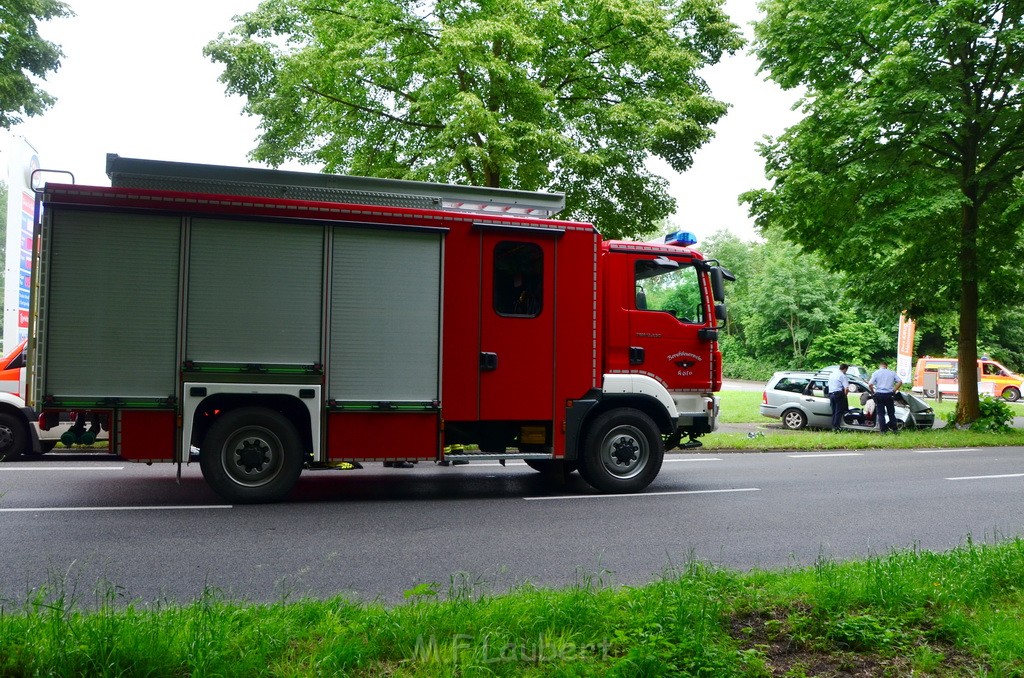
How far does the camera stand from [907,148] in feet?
61.4

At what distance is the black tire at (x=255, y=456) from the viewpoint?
8.41m

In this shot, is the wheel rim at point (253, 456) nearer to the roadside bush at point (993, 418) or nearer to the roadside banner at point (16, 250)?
the roadside banner at point (16, 250)

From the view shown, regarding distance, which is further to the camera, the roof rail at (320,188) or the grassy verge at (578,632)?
the roof rail at (320,188)

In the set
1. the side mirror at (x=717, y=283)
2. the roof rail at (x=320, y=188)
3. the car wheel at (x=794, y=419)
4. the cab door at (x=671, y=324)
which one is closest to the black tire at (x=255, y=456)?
the roof rail at (x=320, y=188)

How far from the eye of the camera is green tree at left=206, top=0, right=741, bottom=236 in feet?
48.5

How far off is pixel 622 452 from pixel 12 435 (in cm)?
832

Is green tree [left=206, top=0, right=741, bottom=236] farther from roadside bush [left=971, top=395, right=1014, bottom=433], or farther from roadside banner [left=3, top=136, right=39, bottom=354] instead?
roadside bush [left=971, top=395, right=1014, bottom=433]

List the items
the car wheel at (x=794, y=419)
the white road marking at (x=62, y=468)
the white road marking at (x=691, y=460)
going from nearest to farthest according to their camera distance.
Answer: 1. the white road marking at (x=62, y=468)
2. the white road marking at (x=691, y=460)
3. the car wheel at (x=794, y=419)

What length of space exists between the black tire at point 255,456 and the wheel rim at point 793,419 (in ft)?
52.7

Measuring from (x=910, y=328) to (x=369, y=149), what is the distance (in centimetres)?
2741

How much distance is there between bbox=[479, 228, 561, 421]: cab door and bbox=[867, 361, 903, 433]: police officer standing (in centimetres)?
1329

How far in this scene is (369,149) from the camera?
16734 mm

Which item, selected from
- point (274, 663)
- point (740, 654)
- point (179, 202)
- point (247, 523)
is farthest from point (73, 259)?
point (740, 654)

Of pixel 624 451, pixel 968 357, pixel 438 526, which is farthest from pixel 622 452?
pixel 968 357
